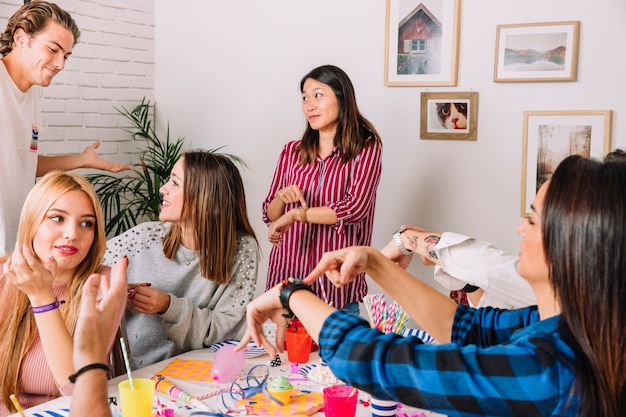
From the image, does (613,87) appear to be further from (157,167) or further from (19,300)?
(19,300)

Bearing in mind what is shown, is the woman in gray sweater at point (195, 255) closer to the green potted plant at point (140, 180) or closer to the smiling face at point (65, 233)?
the smiling face at point (65, 233)

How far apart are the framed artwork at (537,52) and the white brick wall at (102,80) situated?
2207 mm

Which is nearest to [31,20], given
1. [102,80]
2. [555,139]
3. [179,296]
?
[179,296]

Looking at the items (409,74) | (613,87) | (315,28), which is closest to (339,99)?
(409,74)

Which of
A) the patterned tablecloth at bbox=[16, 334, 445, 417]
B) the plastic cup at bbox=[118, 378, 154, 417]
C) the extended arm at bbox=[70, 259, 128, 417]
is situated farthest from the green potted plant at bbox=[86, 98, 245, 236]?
the extended arm at bbox=[70, 259, 128, 417]

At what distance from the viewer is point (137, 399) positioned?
5.25ft

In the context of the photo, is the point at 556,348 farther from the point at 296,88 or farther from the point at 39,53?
the point at 296,88

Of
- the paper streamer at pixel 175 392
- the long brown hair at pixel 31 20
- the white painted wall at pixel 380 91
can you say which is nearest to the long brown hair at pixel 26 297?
the paper streamer at pixel 175 392

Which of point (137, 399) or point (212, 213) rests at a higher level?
point (212, 213)

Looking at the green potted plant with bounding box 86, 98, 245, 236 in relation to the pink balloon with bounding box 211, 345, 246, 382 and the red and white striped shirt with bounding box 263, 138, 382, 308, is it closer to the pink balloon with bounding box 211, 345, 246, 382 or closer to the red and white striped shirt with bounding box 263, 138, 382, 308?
the red and white striped shirt with bounding box 263, 138, 382, 308

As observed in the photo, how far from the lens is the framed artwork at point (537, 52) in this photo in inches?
140

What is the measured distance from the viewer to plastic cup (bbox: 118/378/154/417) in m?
1.60

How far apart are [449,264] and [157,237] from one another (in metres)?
1.09

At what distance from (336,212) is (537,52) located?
1.35m
